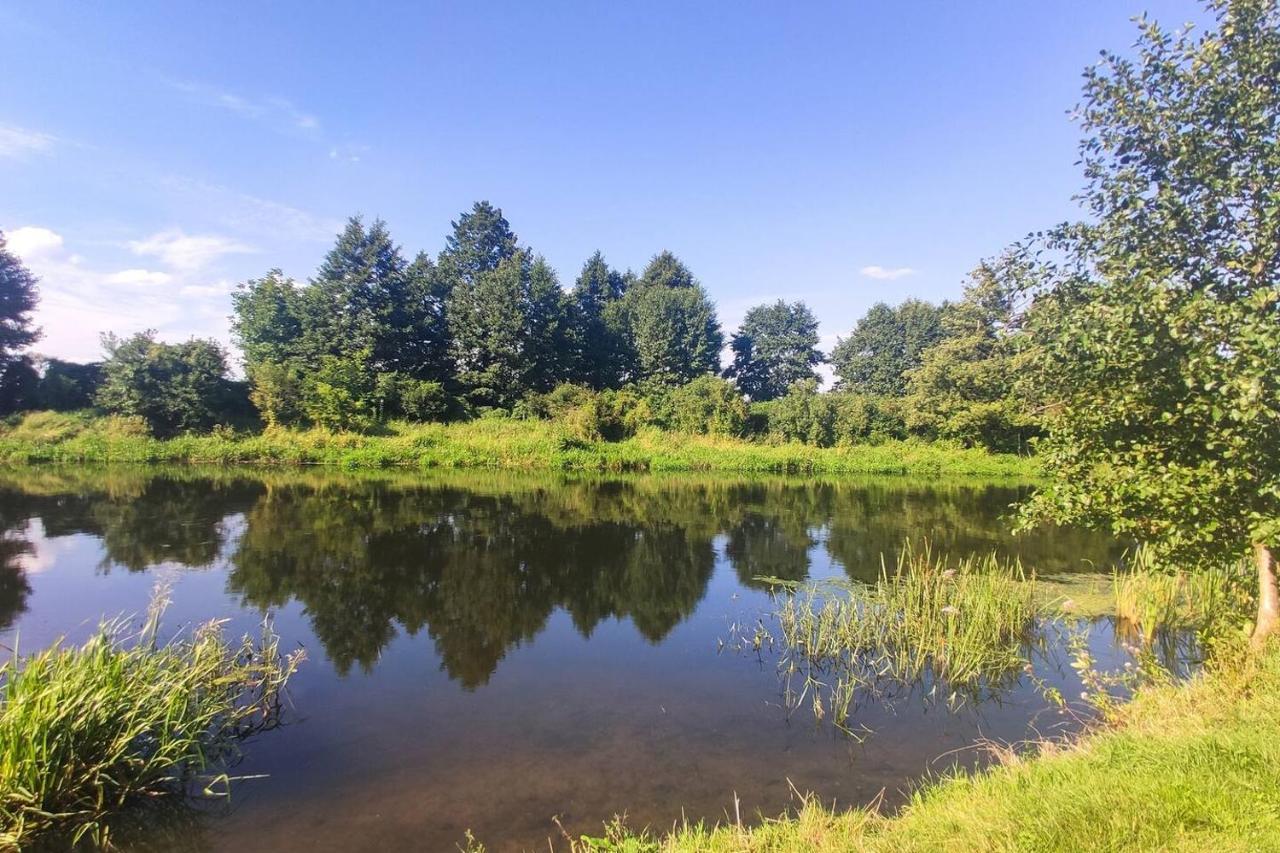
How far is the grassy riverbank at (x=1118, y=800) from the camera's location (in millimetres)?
2975

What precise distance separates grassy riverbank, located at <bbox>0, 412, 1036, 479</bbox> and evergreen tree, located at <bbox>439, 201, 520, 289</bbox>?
1293cm

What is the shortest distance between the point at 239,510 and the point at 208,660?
44.2 ft

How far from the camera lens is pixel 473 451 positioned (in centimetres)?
3111

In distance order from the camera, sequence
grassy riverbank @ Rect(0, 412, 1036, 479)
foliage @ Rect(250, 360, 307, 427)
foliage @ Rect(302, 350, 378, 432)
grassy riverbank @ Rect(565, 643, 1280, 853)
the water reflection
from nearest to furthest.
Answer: grassy riverbank @ Rect(565, 643, 1280, 853)
the water reflection
grassy riverbank @ Rect(0, 412, 1036, 479)
foliage @ Rect(250, 360, 307, 427)
foliage @ Rect(302, 350, 378, 432)

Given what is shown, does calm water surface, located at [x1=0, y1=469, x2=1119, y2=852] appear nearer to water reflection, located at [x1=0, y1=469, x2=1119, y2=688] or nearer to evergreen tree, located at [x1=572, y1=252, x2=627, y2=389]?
water reflection, located at [x1=0, y1=469, x2=1119, y2=688]

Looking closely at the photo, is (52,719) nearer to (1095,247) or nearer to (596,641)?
(596,641)

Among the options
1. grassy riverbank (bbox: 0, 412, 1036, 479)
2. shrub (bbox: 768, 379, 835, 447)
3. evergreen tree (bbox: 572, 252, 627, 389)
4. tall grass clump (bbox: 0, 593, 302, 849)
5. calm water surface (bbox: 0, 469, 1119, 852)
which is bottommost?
calm water surface (bbox: 0, 469, 1119, 852)

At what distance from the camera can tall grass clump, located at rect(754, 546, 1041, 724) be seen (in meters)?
7.10

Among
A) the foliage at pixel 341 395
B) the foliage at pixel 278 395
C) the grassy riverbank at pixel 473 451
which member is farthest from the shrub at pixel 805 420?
the foliage at pixel 278 395

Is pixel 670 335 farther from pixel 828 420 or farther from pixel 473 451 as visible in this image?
pixel 473 451

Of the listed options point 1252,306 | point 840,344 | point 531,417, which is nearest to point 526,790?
point 1252,306

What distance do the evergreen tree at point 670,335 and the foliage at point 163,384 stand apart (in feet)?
78.0

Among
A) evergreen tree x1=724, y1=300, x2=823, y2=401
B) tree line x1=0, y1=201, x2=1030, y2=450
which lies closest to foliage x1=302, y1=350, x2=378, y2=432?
tree line x1=0, y1=201, x2=1030, y2=450

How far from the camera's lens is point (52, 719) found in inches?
166
